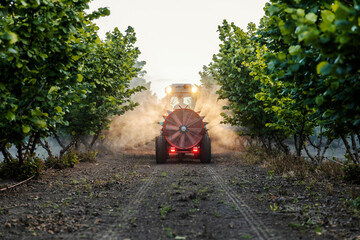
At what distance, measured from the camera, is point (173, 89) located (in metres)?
16.6

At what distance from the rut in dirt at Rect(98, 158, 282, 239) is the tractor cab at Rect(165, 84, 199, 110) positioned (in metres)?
8.71

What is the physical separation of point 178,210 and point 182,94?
1126 cm

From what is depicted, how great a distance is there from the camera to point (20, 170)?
29.2 ft

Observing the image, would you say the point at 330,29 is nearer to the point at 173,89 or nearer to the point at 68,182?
the point at 68,182

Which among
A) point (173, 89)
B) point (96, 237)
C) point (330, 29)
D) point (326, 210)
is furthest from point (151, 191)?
point (173, 89)

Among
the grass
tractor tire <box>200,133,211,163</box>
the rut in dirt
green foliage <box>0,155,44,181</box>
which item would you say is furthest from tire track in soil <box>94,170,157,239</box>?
tractor tire <box>200,133,211,163</box>

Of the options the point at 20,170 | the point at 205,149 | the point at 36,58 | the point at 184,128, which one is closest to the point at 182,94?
the point at 184,128

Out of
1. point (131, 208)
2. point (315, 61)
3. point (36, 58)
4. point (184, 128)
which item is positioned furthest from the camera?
point (184, 128)

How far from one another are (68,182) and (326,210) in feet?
22.5

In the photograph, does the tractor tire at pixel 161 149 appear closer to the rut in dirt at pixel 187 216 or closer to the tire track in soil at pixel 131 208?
the tire track in soil at pixel 131 208

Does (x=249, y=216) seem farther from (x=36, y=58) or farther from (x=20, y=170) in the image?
(x=20, y=170)

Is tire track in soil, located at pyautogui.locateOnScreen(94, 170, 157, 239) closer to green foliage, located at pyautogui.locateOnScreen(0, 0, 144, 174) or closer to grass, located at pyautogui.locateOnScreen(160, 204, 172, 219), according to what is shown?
grass, located at pyautogui.locateOnScreen(160, 204, 172, 219)

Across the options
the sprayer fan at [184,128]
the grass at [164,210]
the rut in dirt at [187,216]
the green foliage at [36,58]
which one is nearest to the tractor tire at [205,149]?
the sprayer fan at [184,128]

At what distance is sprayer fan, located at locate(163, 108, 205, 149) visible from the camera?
14.1 m
